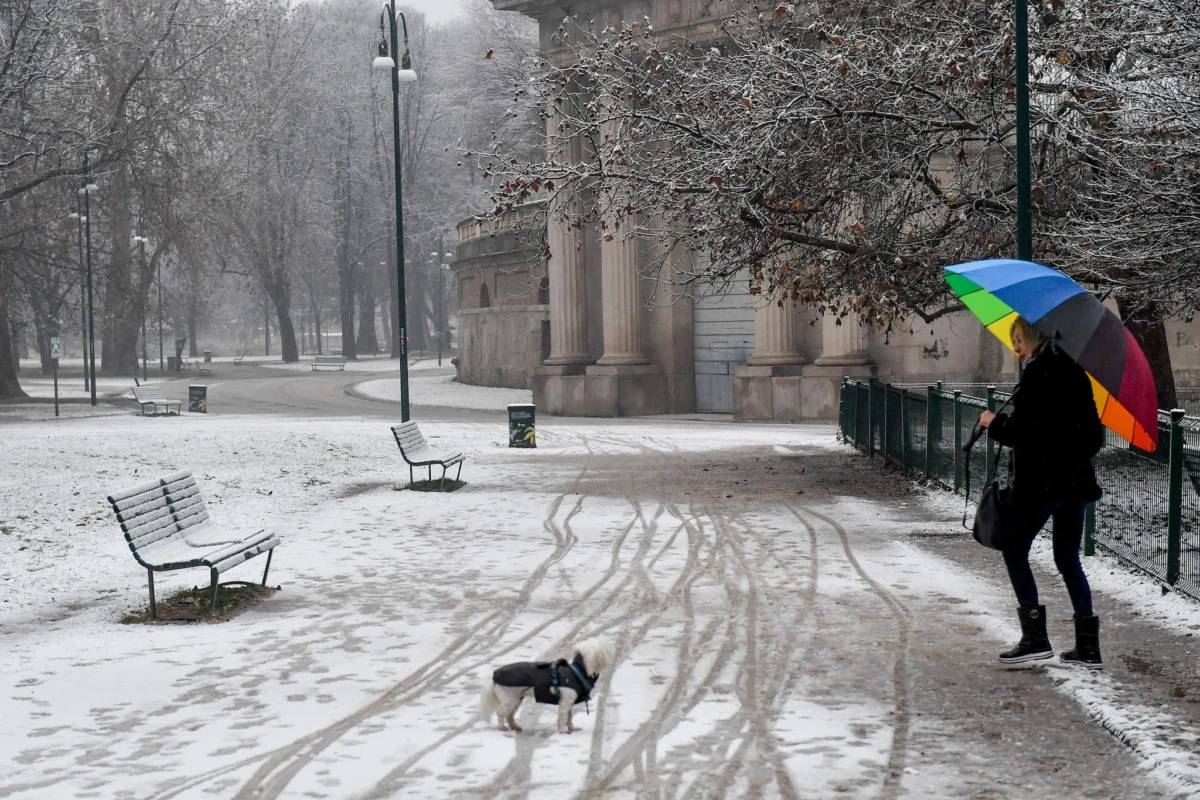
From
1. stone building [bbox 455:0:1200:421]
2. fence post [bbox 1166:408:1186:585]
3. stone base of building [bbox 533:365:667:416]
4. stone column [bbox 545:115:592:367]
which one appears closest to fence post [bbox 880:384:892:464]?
fence post [bbox 1166:408:1186:585]

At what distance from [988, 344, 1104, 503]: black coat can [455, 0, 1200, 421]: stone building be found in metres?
22.0

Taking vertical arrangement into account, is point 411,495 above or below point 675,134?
below

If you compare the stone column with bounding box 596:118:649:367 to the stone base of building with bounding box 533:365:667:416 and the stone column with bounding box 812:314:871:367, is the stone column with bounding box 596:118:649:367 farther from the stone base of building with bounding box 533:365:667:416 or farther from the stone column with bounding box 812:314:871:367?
the stone column with bounding box 812:314:871:367

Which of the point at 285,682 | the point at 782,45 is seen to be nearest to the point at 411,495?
the point at 782,45

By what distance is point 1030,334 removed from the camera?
23.3ft

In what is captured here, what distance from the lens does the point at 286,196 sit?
228 feet

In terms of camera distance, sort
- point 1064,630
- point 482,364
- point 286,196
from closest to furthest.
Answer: point 1064,630 < point 482,364 < point 286,196

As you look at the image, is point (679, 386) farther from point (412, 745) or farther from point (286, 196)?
point (286, 196)

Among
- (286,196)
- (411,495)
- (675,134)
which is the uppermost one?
(286,196)

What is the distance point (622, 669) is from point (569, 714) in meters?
1.21

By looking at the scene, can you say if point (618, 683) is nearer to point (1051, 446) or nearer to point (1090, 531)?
point (1051, 446)

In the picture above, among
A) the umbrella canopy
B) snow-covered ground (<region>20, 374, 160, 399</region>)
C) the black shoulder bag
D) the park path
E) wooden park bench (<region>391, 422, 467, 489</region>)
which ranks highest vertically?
the umbrella canopy

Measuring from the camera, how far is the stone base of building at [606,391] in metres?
34.0

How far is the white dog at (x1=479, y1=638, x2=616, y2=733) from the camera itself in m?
6.19
